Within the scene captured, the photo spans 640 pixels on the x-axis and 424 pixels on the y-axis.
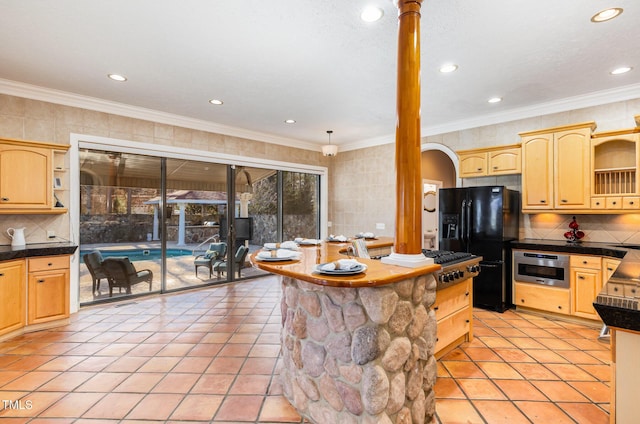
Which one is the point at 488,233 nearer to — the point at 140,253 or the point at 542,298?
the point at 542,298

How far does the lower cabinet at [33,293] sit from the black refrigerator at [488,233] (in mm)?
4911

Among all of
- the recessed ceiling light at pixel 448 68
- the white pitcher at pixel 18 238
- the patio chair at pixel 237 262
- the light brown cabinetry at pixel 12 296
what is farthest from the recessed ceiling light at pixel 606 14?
the white pitcher at pixel 18 238

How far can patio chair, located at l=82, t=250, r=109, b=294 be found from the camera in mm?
→ 4258

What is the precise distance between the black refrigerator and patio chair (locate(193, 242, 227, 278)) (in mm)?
3746

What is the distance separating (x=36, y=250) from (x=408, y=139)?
3.92 metres

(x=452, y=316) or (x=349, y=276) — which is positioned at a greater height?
(x=349, y=276)

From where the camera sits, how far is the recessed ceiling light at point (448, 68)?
312cm

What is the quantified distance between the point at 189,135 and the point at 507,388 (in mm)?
5057

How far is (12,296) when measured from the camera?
124 inches

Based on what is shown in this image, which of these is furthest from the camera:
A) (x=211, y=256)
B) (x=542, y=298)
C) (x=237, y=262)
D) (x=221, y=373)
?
(x=237, y=262)

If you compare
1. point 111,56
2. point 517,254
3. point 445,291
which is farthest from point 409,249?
point 111,56

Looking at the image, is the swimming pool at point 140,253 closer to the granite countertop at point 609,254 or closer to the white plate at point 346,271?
the white plate at point 346,271

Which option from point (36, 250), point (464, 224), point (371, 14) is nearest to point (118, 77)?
point (36, 250)

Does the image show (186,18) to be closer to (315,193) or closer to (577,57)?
(577,57)
